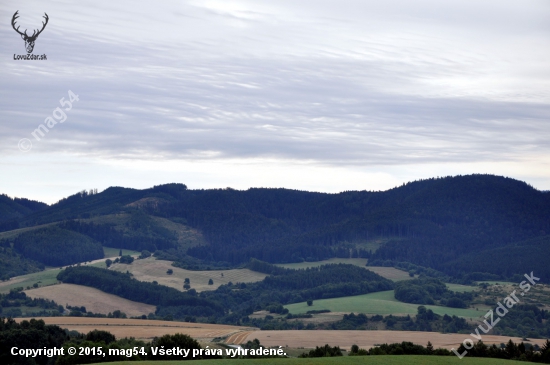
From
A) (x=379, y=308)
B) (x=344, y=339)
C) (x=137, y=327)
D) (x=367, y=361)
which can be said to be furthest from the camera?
(x=379, y=308)

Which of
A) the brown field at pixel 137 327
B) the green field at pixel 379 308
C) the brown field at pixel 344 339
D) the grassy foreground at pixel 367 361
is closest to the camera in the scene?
the grassy foreground at pixel 367 361

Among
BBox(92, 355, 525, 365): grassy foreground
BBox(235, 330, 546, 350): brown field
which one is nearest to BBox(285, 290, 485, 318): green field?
BBox(235, 330, 546, 350): brown field

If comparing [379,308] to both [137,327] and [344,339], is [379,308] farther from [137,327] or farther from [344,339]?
[137,327]

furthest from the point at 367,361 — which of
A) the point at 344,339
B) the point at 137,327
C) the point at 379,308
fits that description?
the point at 379,308

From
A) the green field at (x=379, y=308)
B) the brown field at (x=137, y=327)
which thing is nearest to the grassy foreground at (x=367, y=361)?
the brown field at (x=137, y=327)

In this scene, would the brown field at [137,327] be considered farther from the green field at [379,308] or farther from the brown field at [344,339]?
the green field at [379,308]

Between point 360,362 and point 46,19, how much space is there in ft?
178

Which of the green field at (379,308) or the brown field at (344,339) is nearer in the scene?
the brown field at (344,339)

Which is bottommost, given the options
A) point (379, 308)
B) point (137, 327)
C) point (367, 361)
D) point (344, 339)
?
point (137, 327)

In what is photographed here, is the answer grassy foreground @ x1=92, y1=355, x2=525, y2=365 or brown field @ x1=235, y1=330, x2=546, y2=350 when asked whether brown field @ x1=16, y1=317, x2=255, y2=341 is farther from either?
grassy foreground @ x1=92, y1=355, x2=525, y2=365

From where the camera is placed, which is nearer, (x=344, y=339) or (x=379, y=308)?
(x=344, y=339)

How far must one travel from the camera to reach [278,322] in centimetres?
16925

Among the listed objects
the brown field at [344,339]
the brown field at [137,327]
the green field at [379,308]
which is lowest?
the brown field at [137,327]

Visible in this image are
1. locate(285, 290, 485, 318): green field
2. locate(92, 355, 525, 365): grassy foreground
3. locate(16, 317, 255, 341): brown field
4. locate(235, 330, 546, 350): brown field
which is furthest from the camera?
locate(285, 290, 485, 318): green field
